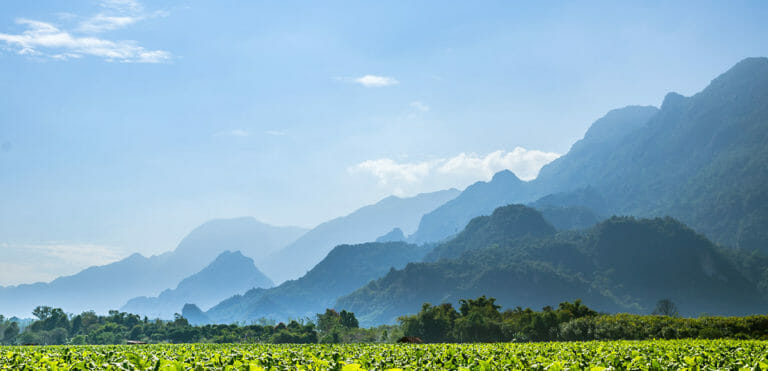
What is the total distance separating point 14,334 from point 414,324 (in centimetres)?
11489

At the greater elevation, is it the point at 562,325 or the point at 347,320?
the point at 347,320

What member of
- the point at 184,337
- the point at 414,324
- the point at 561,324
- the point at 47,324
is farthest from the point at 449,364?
the point at 47,324

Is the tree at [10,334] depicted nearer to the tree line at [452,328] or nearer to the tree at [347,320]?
the tree line at [452,328]

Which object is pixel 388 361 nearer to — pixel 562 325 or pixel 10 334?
pixel 562 325

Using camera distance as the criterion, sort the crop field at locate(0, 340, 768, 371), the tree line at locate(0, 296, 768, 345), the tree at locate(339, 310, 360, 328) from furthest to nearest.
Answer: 1. the tree at locate(339, 310, 360, 328)
2. the tree line at locate(0, 296, 768, 345)
3. the crop field at locate(0, 340, 768, 371)

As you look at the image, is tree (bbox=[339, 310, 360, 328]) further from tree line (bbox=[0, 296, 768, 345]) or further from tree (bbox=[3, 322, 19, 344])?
tree (bbox=[3, 322, 19, 344])

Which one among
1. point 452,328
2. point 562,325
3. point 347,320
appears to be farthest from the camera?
point 347,320

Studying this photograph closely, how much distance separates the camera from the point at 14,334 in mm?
155000

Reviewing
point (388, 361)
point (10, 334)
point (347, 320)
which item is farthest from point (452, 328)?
point (10, 334)

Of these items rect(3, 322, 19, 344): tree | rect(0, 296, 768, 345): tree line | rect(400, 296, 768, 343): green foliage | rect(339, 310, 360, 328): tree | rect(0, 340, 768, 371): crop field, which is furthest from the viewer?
rect(3, 322, 19, 344): tree

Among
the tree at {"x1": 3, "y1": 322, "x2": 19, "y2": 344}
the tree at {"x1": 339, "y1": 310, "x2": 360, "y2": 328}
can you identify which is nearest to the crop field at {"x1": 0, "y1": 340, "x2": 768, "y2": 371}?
the tree at {"x1": 339, "y1": 310, "x2": 360, "y2": 328}

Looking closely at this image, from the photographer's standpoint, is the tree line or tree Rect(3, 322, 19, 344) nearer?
the tree line

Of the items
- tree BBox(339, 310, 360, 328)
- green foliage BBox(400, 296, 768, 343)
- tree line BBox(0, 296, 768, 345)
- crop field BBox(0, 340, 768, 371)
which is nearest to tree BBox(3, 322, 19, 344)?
tree line BBox(0, 296, 768, 345)

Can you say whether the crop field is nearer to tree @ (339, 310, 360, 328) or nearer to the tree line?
the tree line
